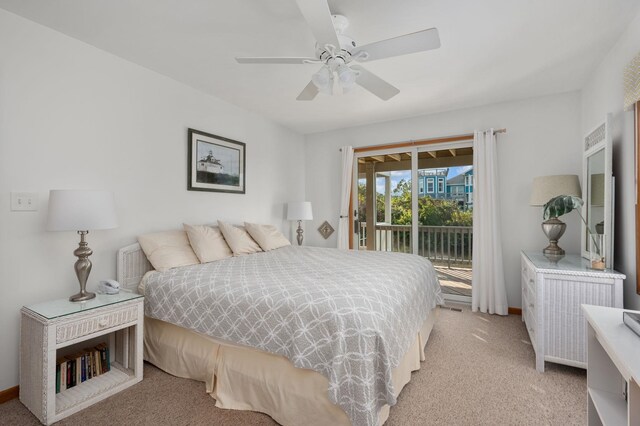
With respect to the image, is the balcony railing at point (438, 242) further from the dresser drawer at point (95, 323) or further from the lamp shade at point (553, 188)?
the dresser drawer at point (95, 323)

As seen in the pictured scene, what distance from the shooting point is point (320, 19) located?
5.24ft

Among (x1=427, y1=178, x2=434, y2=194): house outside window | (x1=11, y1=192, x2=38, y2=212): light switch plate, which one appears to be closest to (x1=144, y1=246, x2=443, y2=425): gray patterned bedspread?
(x1=11, y1=192, x2=38, y2=212): light switch plate

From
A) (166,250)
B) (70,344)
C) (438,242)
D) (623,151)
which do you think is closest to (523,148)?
(623,151)

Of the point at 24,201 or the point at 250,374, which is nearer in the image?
the point at 250,374

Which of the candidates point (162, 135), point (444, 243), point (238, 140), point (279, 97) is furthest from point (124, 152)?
point (444, 243)

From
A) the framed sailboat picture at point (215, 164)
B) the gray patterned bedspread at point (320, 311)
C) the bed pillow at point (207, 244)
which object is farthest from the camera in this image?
the framed sailboat picture at point (215, 164)

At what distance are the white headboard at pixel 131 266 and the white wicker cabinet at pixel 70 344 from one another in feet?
1.07

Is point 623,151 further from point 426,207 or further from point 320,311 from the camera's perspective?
point 320,311

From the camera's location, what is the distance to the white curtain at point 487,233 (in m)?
3.57

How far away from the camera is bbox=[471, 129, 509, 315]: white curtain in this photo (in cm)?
357

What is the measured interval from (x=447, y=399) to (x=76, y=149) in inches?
129

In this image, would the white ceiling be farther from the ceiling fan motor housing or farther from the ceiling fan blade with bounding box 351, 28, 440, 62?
the ceiling fan blade with bounding box 351, 28, 440, 62

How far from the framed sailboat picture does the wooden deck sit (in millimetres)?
3152

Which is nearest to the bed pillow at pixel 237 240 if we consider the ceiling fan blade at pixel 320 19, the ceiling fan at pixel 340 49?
the ceiling fan at pixel 340 49
